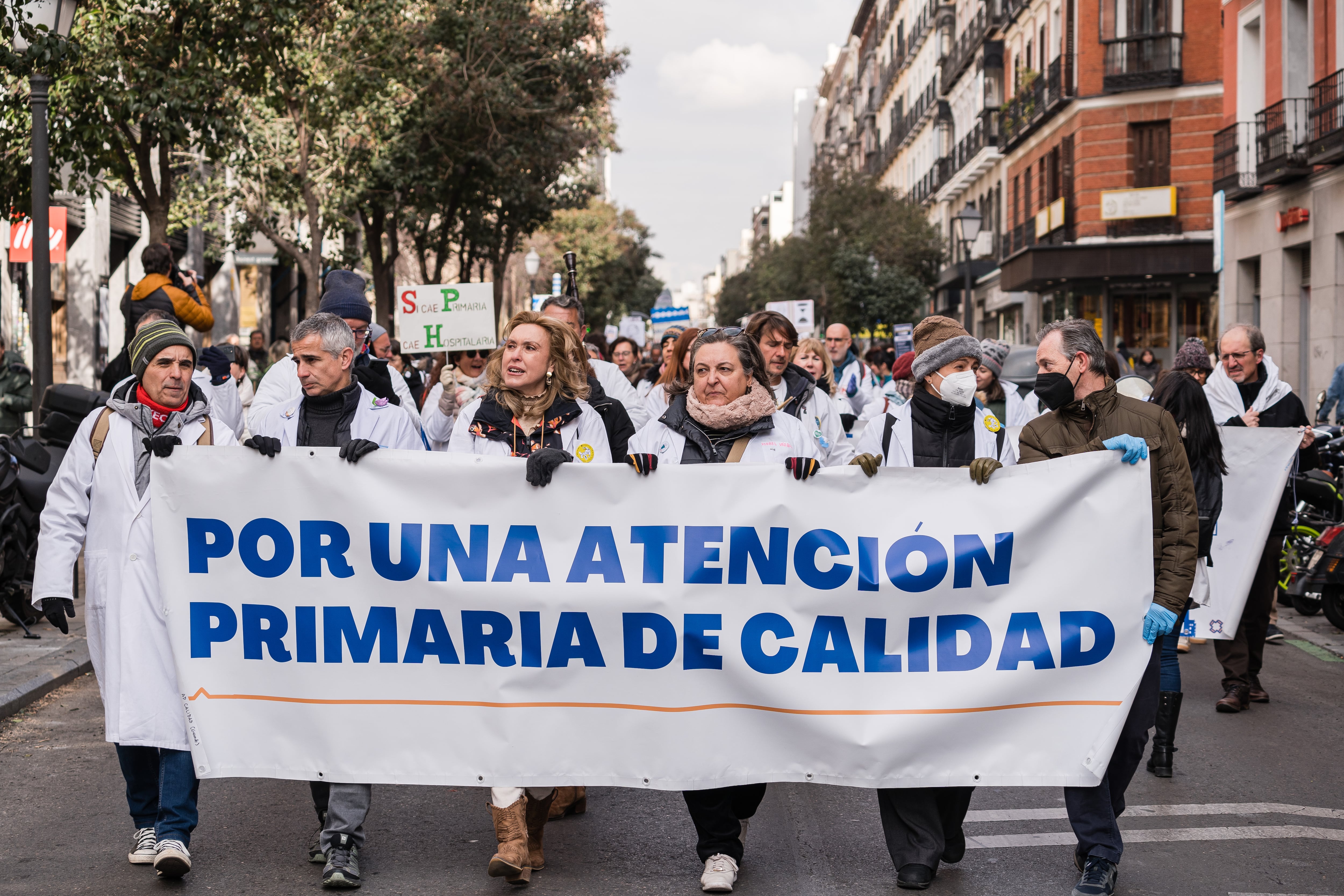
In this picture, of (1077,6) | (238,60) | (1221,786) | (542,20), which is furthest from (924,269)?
(1221,786)

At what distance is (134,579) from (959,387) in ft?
9.41

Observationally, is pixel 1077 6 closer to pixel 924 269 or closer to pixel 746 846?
pixel 924 269

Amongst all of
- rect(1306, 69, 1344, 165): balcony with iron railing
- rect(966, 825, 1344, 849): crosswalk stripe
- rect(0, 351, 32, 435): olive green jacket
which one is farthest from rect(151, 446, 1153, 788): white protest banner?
rect(1306, 69, 1344, 165): balcony with iron railing

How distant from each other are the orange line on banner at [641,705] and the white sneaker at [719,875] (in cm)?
49

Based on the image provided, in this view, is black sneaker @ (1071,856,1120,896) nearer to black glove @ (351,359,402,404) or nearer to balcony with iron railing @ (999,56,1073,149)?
black glove @ (351,359,402,404)

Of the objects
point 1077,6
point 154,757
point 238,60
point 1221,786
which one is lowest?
point 1221,786

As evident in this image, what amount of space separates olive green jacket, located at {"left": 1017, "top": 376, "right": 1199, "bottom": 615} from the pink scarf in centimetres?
90

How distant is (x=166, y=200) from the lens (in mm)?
13711

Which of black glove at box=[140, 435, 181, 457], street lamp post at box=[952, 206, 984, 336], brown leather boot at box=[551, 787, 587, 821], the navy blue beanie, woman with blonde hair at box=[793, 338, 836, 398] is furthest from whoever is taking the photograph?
street lamp post at box=[952, 206, 984, 336]

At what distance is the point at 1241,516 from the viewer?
8266 mm

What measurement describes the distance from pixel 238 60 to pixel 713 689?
445 inches

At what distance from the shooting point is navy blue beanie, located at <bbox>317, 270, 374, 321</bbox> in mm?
7551

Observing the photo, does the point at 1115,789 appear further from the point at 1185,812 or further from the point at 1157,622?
the point at 1185,812

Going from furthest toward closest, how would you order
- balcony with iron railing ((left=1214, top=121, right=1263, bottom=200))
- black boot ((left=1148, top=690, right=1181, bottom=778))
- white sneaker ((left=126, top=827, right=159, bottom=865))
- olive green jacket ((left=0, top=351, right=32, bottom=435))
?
balcony with iron railing ((left=1214, top=121, right=1263, bottom=200)) → olive green jacket ((left=0, top=351, right=32, bottom=435)) → black boot ((left=1148, top=690, right=1181, bottom=778)) → white sneaker ((left=126, top=827, right=159, bottom=865))
